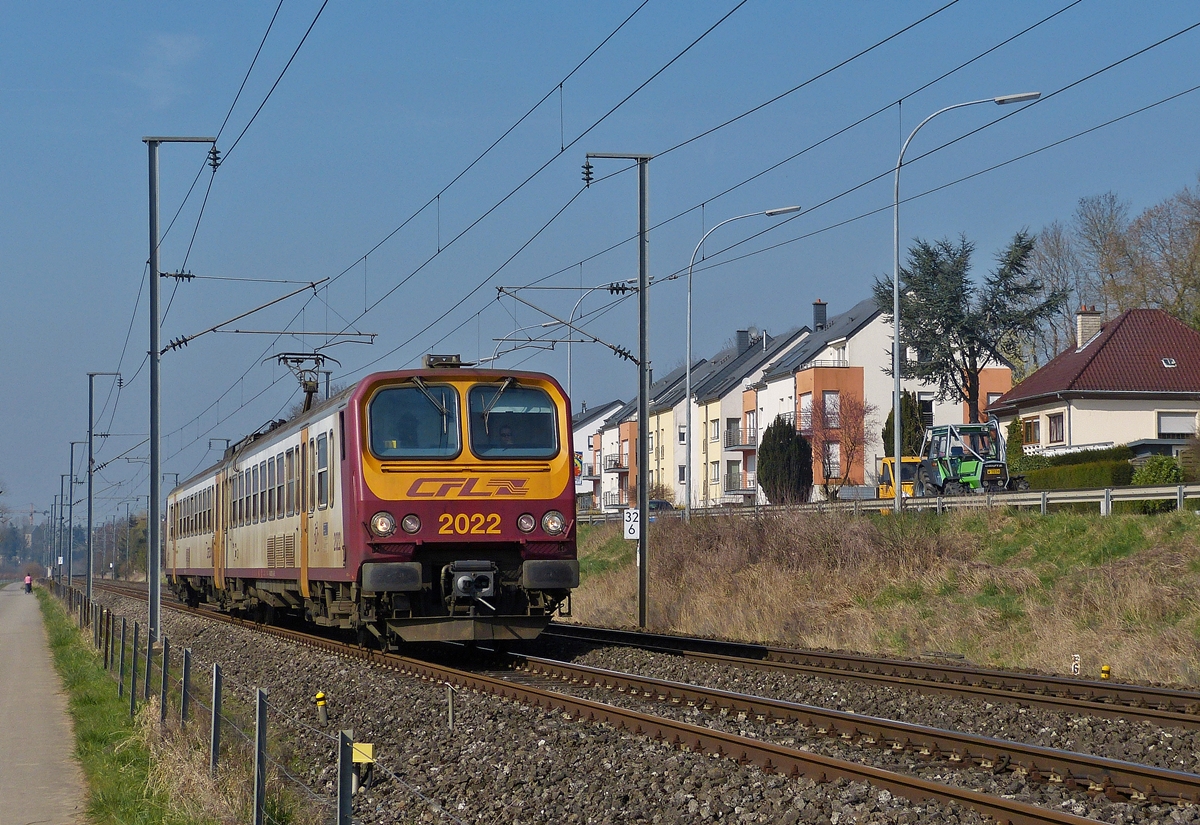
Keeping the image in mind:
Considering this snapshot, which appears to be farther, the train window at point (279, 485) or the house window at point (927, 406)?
the house window at point (927, 406)

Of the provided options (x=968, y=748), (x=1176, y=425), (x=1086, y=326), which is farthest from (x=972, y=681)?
(x=1086, y=326)

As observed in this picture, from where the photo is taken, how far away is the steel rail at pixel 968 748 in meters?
7.97

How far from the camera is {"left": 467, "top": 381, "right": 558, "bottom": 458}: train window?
15.5 m

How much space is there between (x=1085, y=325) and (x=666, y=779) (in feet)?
156

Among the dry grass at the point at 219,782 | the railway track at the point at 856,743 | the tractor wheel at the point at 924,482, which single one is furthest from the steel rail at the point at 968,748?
the tractor wheel at the point at 924,482

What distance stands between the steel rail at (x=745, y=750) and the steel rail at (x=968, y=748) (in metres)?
1.03

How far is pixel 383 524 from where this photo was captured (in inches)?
586

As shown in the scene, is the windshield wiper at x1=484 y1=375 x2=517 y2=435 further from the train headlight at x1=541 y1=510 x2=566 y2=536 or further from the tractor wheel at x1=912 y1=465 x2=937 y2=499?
the tractor wheel at x1=912 y1=465 x2=937 y2=499

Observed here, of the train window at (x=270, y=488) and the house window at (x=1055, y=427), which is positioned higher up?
the house window at (x=1055, y=427)

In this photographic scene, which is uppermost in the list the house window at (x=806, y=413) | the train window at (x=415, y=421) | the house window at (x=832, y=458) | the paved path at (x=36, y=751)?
the house window at (x=806, y=413)

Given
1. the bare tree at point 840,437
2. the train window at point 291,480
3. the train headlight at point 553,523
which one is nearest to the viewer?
the train headlight at point 553,523

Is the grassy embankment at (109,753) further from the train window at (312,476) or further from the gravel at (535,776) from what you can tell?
the train window at (312,476)

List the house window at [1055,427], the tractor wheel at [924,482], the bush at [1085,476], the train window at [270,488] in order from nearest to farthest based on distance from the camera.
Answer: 1. the train window at [270,488]
2. the bush at [1085,476]
3. the tractor wheel at [924,482]
4. the house window at [1055,427]

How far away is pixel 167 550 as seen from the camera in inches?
1639
